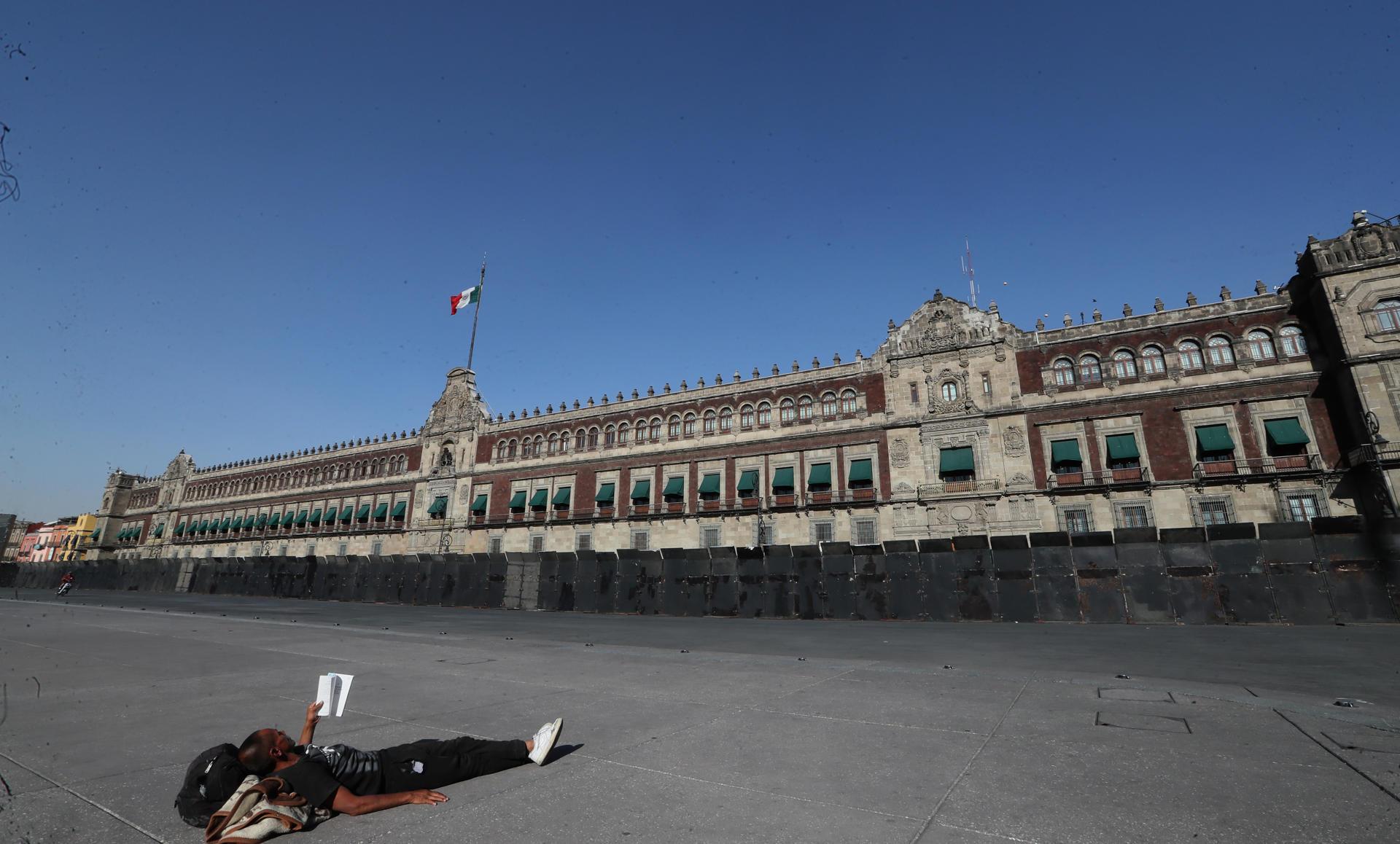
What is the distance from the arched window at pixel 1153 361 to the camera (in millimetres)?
28578

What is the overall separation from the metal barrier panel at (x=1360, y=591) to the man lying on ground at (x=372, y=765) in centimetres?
2364

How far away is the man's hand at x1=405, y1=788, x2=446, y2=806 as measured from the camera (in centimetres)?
373

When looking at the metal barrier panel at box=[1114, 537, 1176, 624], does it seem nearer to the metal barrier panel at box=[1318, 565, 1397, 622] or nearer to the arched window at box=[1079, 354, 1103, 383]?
the metal barrier panel at box=[1318, 565, 1397, 622]

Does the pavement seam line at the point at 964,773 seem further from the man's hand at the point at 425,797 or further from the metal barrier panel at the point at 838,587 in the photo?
the metal barrier panel at the point at 838,587

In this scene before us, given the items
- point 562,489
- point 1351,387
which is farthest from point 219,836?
point 562,489

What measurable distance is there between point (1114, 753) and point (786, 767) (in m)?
2.57

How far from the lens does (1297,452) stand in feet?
84.3

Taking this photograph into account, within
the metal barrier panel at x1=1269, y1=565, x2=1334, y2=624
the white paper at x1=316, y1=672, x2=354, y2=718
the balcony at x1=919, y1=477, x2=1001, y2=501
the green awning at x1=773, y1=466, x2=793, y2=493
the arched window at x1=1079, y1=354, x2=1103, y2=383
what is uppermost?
the arched window at x1=1079, y1=354, x2=1103, y2=383

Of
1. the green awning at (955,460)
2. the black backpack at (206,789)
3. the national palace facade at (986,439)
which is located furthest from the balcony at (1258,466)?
the black backpack at (206,789)

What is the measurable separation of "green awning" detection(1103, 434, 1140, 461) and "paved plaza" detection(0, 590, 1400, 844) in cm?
1822

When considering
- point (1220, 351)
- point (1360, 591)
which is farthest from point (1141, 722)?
point (1220, 351)

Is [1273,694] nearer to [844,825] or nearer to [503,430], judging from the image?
[844,825]

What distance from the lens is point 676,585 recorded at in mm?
25672

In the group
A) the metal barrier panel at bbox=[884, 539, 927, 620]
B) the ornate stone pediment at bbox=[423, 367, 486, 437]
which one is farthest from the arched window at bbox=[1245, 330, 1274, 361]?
the ornate stone pediment at bbox=[423, 367, 486, 437]
